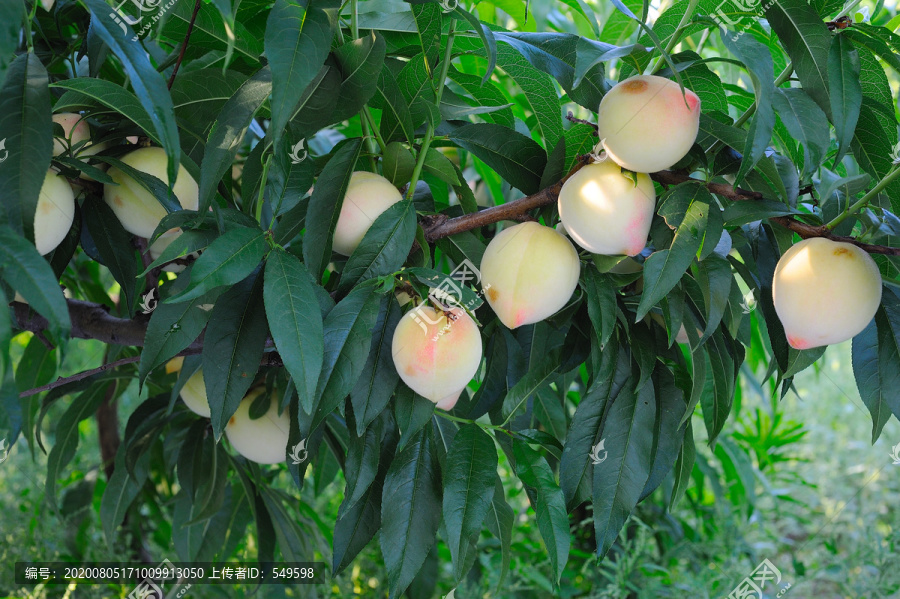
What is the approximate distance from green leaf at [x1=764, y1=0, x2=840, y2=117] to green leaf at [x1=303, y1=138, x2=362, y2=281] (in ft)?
0.83

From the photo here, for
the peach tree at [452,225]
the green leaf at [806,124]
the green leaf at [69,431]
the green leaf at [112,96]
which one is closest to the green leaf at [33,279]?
the peach tree at [452,225]

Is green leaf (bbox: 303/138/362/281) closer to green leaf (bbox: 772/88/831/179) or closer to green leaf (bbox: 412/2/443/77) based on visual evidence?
green leaf (bbox: 412/2/443/77)

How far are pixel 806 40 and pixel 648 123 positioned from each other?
0.10 m

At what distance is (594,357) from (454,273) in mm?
104

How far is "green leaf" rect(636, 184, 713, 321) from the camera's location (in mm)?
358

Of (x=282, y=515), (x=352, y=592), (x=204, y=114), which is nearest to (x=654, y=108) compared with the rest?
(x=204, y=114)

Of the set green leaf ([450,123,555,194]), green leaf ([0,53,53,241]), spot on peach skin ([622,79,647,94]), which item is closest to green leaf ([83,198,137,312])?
green leaf ([0,53,53,241])

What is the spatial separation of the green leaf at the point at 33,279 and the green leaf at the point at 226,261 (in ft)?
0.16

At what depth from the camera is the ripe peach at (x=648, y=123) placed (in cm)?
36

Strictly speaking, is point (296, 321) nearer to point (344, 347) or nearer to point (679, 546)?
point (344, 347)

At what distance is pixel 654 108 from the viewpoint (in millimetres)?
361

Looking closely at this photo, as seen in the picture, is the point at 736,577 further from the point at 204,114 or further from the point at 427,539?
the point at 204,114

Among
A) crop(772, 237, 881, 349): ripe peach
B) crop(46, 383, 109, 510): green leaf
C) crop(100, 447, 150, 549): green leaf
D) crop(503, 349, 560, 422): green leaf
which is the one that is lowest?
crop(100, 447, 150, 549): green leaf

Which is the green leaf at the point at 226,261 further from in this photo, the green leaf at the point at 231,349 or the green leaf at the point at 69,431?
the green leaf at the point at 69,431
